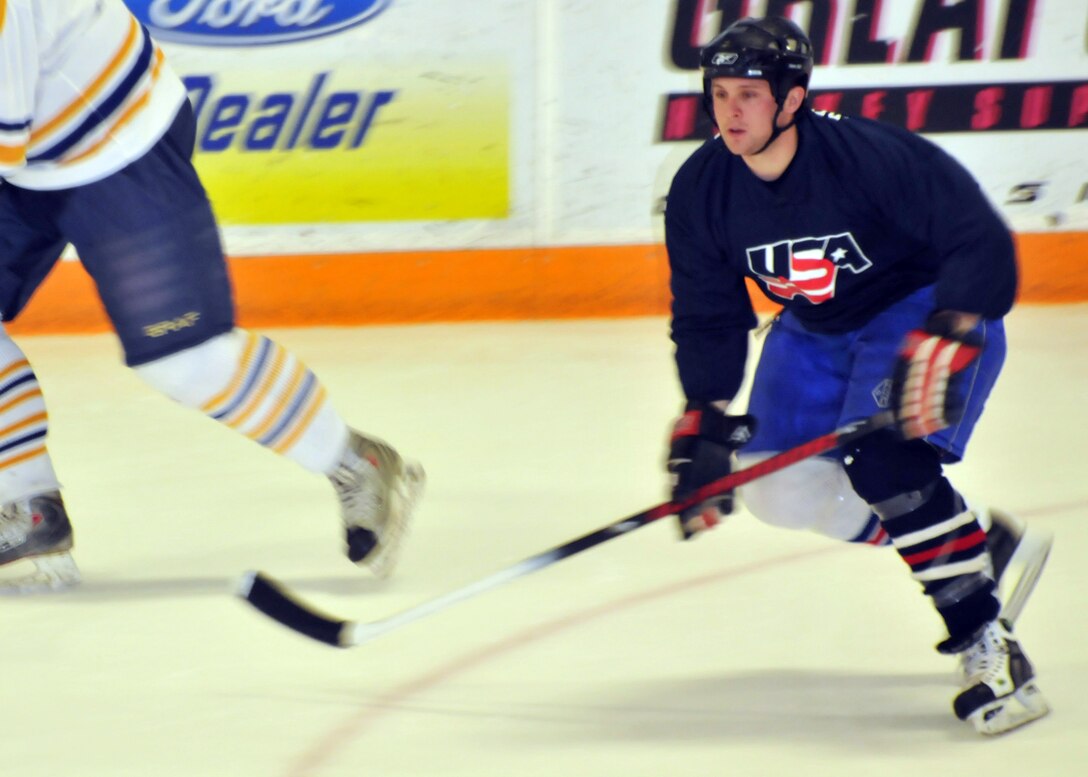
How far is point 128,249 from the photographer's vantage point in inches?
87.6

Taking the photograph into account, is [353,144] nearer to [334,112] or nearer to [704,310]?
[334,112]

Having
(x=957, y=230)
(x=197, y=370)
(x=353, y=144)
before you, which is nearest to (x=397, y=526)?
(x=197, y=370)

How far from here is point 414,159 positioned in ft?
14.3

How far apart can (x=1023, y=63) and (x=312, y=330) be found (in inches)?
79.2

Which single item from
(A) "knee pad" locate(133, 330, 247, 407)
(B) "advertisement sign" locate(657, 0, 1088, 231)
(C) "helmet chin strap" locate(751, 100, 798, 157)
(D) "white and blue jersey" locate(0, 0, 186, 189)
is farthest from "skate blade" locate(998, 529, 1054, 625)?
(B) "advertisement sign" locate(657, 0, 1088, 231)

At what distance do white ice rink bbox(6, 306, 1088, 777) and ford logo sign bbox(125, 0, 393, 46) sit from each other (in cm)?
122

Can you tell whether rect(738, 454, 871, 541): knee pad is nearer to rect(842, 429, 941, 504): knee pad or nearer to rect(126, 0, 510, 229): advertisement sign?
rect(842, 429, 941, 504): knee pad

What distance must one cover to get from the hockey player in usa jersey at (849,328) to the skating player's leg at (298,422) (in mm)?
590

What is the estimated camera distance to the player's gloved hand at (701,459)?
193 centimetres

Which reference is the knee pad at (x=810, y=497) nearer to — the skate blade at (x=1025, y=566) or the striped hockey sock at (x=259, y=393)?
the skate blade at (x=1025, y=566)

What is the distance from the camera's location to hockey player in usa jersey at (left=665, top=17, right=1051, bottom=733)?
181cm

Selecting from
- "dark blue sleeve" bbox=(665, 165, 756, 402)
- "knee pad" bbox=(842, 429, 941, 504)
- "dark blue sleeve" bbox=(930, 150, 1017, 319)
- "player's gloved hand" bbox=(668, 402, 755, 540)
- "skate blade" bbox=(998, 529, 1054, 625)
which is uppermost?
"dark blue sleeve" bbox=(930, 150, 1017, 319)

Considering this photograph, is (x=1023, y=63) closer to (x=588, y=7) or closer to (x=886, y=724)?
(x=588, y=7)

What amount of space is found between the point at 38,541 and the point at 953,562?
1345 millimetres
